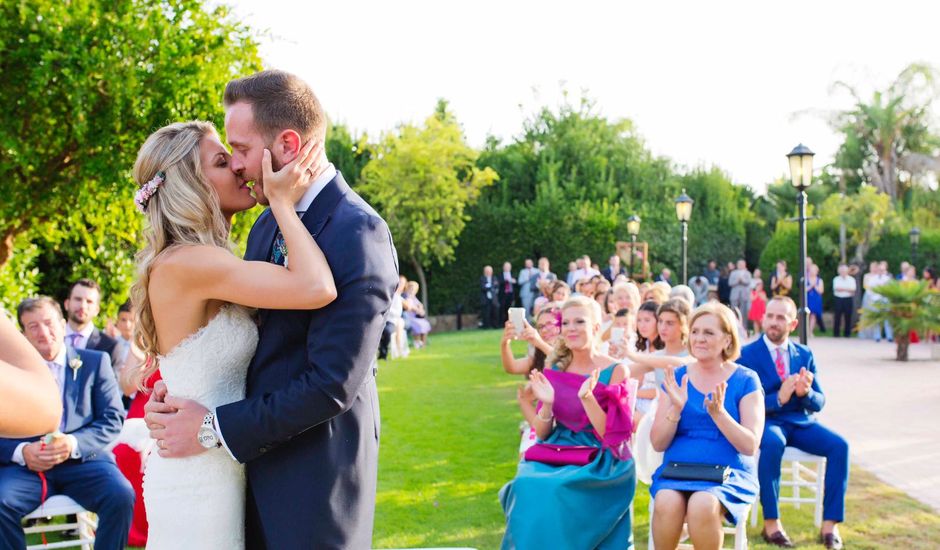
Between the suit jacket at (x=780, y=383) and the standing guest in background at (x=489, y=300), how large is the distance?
21.8 metres

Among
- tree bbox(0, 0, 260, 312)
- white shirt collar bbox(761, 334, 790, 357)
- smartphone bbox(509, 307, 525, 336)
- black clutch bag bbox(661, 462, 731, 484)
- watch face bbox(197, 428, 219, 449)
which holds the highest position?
tree bbox(0, 0, 260, 312)

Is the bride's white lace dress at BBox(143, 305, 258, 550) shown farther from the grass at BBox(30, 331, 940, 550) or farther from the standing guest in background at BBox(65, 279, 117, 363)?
the standing guest in background at BBox(65, 279, 117, 363)

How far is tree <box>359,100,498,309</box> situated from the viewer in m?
30.5

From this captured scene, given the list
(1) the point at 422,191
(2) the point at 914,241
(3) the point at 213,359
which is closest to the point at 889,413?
(3) the point at 213,359

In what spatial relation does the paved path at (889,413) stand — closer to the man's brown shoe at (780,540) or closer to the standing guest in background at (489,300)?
the man's brown shoe at (780,540)

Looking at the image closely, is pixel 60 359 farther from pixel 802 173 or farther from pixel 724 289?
pixel 724 289

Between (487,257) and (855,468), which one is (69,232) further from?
(487,257)

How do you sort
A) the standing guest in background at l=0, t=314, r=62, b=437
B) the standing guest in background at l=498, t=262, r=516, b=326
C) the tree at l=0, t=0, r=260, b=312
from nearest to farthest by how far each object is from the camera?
1. the standing guest in background at l=0, t=314, r=62, b=437
2. the tree at l=0, t=0, r=260, b=312
3. the standing guest in background at l=498, t=262, r=516, b=326

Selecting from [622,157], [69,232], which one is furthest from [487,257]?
[69,232]

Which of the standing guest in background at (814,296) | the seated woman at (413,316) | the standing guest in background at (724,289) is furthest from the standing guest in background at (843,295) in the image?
the seated woman at (413,316)

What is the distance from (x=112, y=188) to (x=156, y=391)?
722cm

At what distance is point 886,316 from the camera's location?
18.9m

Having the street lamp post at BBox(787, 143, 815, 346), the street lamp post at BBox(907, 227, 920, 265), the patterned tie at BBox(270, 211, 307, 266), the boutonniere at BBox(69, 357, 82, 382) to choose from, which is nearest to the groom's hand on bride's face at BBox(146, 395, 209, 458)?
the patterned tie at BBox(270, 211, 307, 266)

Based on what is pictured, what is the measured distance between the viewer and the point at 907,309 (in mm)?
18516
